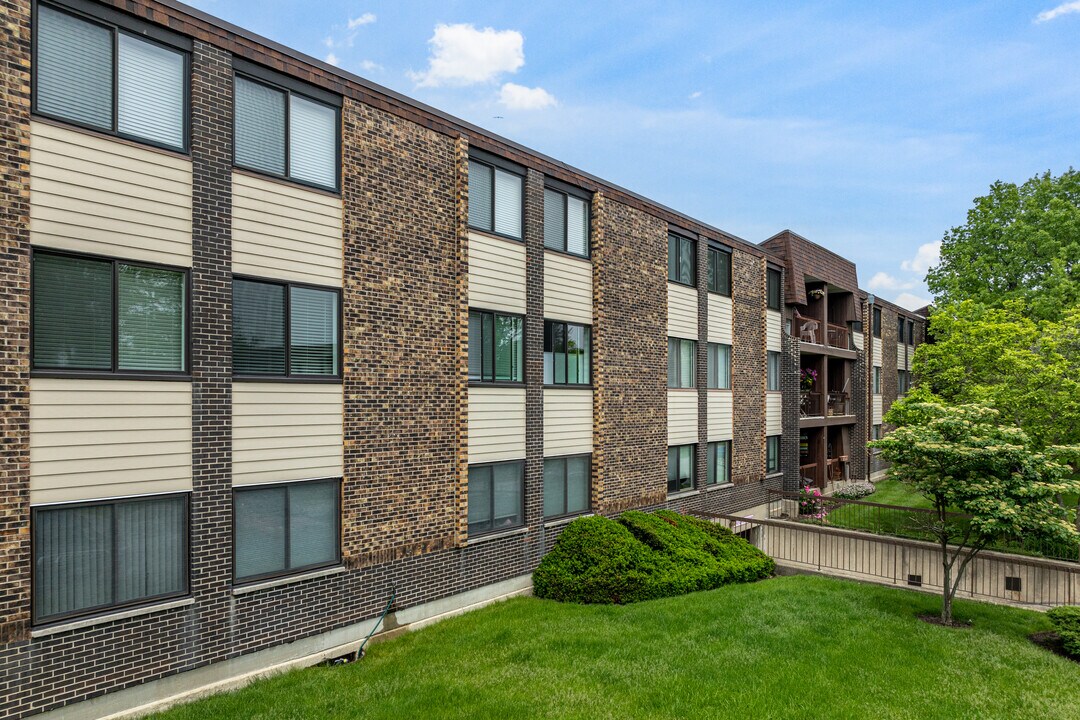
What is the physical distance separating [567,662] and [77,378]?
778 centimetres

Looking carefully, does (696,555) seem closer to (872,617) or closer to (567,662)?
(872,617)

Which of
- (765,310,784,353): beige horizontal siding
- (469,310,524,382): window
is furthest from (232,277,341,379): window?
(765,310,784,353): beige horizontal siding

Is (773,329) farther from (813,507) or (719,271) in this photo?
(813,507)

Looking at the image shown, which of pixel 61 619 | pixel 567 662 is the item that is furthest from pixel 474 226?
pixel 61 619

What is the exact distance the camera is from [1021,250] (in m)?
32.2

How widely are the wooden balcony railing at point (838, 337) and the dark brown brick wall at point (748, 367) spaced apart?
734 centimetres

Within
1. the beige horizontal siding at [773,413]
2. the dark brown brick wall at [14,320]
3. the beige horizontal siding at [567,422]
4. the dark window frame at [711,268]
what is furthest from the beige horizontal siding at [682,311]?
the dark brown brick wall at [14,320]

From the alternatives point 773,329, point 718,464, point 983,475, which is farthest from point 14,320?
point 773,329

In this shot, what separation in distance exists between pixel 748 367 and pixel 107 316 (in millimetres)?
19133

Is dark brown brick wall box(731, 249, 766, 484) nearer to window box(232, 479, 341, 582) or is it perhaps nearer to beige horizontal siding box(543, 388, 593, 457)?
beige horizontal siding box(543, 388, 593, 457)

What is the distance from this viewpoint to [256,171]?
955 centimetres

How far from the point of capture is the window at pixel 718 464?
2003 centimetres

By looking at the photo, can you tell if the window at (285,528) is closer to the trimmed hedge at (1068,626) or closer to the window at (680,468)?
the window at (680,468)

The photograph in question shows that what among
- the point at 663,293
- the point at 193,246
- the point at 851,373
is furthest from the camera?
the point at 851,373
